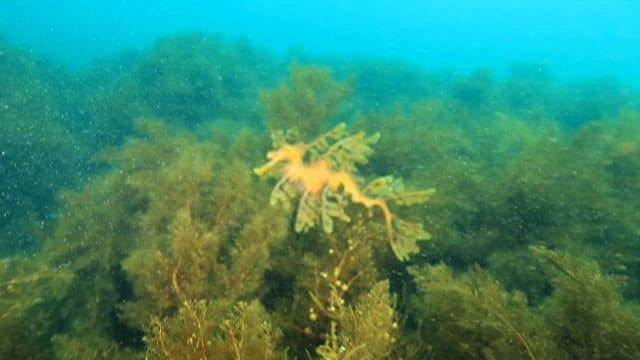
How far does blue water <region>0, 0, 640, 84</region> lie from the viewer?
61.8 metres

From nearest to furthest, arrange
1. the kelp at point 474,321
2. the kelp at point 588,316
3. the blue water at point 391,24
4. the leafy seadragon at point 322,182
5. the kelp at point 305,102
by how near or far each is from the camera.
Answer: the leafy seadragon at point 322,182 < the kelp at point 588,316 < the kelp at point 474,321 < the kelp at point 305,102 < the blue water at point 391,24

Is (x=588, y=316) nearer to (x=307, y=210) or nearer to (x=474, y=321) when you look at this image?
A: (x=474, y=321)

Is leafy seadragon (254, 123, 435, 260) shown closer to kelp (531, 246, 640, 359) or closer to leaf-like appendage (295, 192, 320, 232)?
leaf-like appendage (295, 192, 320, 232)

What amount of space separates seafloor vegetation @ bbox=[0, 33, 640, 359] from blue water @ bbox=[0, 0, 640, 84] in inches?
1785

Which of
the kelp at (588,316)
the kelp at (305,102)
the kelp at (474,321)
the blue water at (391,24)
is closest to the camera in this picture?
the kelp at (588,316)

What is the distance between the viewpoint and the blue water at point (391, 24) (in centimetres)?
6181

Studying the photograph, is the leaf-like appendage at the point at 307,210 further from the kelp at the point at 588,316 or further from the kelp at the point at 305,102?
the kelp at the point at 305,102

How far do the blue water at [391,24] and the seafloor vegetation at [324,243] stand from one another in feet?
149

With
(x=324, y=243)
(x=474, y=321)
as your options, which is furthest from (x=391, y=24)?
(x=474, y=321)

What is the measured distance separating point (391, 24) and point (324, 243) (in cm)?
10975

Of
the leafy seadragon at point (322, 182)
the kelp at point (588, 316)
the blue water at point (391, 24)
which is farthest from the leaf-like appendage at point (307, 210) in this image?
the blue water at point (391, 24)

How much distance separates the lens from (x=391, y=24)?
10644 centimetres

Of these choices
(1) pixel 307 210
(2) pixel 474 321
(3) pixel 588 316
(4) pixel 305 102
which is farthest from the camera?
(4) pixel 305 102

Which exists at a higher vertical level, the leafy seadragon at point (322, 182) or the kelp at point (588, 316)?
the leafy seadragon at point (322, 182)
